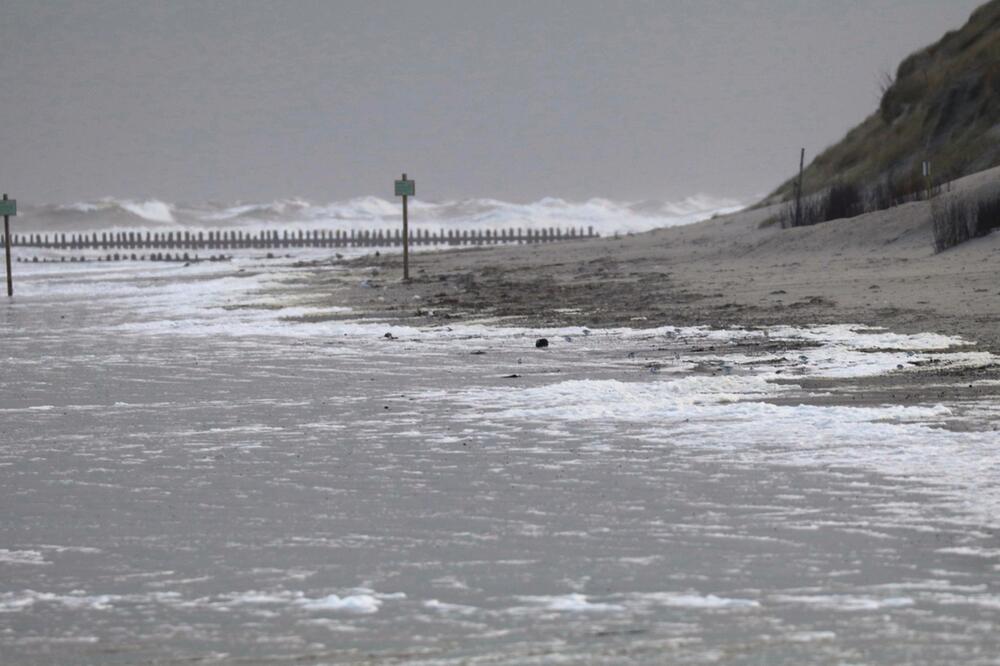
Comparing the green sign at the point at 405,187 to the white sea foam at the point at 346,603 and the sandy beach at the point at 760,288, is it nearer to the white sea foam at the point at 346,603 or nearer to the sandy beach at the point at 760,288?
the sandy beach at the point at 760,288

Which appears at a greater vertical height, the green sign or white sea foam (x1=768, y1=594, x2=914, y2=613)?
the green sign

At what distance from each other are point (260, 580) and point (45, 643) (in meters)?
0.69

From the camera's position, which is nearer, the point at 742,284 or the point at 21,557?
the point at 21,557

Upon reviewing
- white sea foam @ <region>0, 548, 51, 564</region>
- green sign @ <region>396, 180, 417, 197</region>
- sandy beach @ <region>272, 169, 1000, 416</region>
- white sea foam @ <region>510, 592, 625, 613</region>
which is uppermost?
green sign @ <region>396, 180, 417, 197</region>

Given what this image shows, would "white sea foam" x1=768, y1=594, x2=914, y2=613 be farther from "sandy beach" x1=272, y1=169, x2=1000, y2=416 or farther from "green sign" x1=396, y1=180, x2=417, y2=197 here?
"green sign" x1=396, y1=180, x2=417, y2=197

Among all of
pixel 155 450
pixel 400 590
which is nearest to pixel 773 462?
pixel 400 590

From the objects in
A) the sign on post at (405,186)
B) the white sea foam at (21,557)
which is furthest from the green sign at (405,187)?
the white sea foam at (21,557)

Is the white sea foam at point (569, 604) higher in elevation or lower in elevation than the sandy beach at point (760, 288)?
lower

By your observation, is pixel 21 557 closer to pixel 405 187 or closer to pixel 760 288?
pixel 760 288

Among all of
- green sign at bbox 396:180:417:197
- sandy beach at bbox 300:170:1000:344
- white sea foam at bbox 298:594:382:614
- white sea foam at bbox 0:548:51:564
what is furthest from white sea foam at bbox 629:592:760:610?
green sign at bbox 396:180:417:197

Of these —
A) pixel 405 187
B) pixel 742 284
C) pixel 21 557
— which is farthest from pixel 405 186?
pixel 21 557

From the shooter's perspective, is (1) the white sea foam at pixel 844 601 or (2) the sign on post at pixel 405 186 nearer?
(1) the white sea foam at pixel 844 601

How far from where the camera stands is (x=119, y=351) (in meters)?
11.8

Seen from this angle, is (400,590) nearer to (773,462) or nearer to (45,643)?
(45,643)
